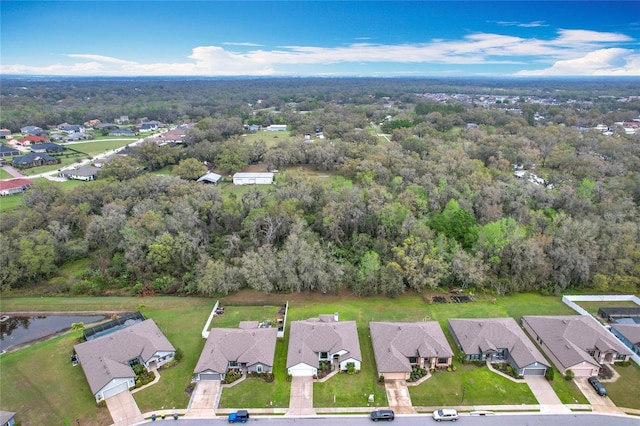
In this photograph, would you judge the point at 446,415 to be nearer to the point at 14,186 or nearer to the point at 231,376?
the point at 231,376

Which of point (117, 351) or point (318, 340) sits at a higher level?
point (318, 340)

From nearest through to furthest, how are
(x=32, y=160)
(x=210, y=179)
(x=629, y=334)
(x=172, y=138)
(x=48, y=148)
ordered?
(x=629, y=334) → (x=210, y=179) → (x=32, y=160) → (x=48, y=148) → (x=172, y=138)

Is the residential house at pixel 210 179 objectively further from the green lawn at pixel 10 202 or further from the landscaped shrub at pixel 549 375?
the landscaped shrub at pixel 549 375

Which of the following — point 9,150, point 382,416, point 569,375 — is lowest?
point 382,416

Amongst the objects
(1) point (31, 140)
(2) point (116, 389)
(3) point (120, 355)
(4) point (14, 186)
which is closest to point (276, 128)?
(1) point (31, 140)

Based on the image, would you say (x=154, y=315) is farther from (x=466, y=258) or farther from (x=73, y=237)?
(x=466, y=258)

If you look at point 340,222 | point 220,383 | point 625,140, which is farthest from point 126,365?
point 625,140
